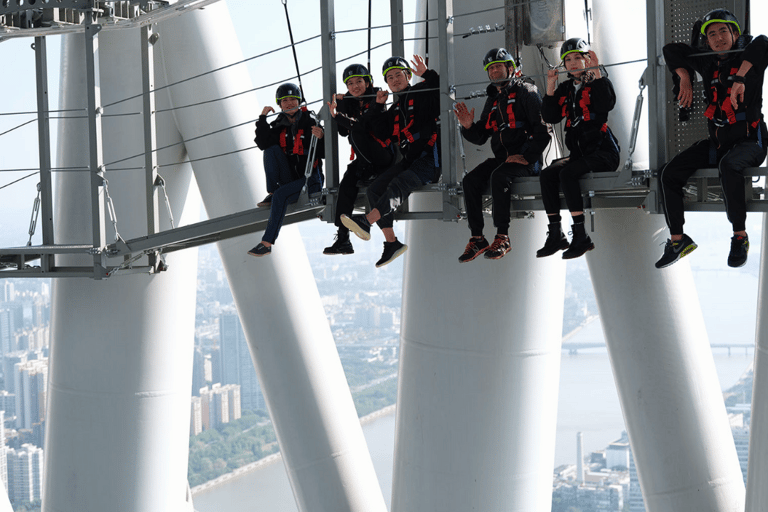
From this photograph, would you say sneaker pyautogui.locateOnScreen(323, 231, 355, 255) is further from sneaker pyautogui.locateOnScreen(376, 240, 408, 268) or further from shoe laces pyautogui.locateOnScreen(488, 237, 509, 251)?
shoe laces pyautogui.locateOnScreen(488, 237, 509, 251)

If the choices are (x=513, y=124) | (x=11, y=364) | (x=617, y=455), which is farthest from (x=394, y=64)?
(x=11, y=364)

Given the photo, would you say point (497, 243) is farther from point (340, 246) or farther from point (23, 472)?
point (23, 472)

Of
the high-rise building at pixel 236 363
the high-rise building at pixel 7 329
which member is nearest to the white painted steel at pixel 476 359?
the high-rise building at pixel 236 363

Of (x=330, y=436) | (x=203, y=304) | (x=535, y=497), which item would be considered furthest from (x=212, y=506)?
(x=535, y=497)

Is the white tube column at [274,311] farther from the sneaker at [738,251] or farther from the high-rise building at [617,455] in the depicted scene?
the high-rise building at [617,455]

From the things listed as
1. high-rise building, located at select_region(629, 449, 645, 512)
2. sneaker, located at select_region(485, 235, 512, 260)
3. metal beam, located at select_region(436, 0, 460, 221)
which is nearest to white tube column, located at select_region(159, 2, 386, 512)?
high-rise building, located at select_region(629, 449, 645, 512)

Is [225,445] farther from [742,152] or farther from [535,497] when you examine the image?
[742,152]
